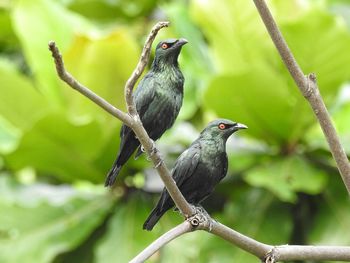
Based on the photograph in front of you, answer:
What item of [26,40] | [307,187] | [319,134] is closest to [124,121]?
[307,187]

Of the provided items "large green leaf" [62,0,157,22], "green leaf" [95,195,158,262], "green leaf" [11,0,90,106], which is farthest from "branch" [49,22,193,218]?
"large green leaf" [62,0,157,22]

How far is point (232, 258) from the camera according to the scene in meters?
3.33

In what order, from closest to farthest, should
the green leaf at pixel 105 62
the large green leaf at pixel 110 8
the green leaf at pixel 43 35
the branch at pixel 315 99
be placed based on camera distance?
the branch at pixel 315 99 → the green leaf at pixel 105 62 → the green leaf at pixel 43 35 → the large green leaf at pixel 110 8

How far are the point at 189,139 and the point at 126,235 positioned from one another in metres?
0.49

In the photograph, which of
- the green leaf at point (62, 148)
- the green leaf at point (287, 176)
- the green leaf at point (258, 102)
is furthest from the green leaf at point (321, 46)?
the green leaf at point (62, 148)

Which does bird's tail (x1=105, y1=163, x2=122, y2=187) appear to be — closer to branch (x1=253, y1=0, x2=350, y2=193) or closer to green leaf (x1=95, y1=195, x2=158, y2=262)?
branch (x1=253, y1=0, x2=350, y2=193)

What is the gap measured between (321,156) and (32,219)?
130cm

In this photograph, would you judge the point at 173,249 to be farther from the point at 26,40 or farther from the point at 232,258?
the point at 26,40

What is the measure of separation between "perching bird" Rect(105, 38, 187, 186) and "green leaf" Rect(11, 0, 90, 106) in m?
2.43

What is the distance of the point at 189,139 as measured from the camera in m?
3.37

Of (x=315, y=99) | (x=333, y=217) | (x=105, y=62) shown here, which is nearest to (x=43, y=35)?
(x=105, y=62)

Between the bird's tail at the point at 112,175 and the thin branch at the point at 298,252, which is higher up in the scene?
the bird's tail at the point at 112,175

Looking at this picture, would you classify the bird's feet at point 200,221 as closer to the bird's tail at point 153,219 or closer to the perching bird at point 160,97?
the bird's tail at point 153,219

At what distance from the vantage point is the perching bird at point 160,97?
4.00 feet
